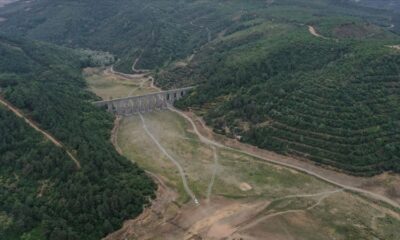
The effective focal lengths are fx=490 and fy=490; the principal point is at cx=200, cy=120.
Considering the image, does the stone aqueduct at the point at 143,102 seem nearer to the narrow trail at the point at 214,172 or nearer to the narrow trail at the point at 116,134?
the narrow trail at the point at 116,134

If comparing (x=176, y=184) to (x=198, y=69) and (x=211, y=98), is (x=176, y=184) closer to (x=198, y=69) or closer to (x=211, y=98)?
(x=211, y=98)

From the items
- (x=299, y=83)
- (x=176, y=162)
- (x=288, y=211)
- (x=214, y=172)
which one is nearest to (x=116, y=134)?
(x=176, y=162)

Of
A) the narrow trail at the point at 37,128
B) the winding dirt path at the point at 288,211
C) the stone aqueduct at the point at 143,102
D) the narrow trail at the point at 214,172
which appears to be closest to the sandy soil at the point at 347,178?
the winding dirt path at the point at 288,211

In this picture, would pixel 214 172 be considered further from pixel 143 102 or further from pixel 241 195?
pixel 143 102

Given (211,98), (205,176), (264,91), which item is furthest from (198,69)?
(205,176)

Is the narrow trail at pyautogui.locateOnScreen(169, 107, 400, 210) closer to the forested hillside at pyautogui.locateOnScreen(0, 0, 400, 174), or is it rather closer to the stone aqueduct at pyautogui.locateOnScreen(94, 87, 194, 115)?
the forested hillside at pyautogui.locateOnScreen(0, 0, 400, 174)

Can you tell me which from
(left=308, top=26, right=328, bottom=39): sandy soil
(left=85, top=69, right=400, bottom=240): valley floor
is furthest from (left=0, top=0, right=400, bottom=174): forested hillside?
(left=85, top=69, right=400, bottom=240): valley floor
